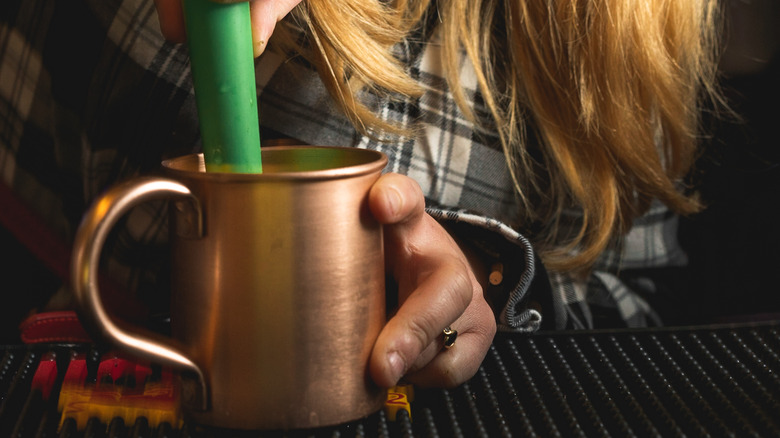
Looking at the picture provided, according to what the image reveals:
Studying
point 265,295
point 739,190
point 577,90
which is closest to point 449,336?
point 265,295

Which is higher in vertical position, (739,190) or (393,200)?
(393,200)

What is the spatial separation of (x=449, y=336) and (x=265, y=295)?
0.15 metres

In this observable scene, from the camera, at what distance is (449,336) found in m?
0.50

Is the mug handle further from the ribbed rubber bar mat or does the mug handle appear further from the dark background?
the dark background

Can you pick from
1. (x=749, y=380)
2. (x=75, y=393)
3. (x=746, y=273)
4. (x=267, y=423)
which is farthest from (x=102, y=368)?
(x=746, y=273)

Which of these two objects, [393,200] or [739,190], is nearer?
[393,200]

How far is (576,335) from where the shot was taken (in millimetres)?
558

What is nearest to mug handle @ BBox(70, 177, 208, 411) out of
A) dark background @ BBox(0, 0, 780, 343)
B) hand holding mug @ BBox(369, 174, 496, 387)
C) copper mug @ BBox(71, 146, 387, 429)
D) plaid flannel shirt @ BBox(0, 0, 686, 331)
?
copper mug @ BBox(71, 146, 387, 429)

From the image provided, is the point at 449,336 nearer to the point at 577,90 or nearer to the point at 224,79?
the point at 224,79

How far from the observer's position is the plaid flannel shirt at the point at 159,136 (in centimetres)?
71

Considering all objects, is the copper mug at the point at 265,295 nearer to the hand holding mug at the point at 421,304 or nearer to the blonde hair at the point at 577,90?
the hand holding mug at the point at 421,304

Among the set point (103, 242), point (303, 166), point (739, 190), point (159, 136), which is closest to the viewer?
point (103, 242)

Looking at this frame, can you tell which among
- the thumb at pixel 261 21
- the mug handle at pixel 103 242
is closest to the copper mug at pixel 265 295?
the mug handle at pixel 103 242

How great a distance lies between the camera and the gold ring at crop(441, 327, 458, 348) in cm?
50
